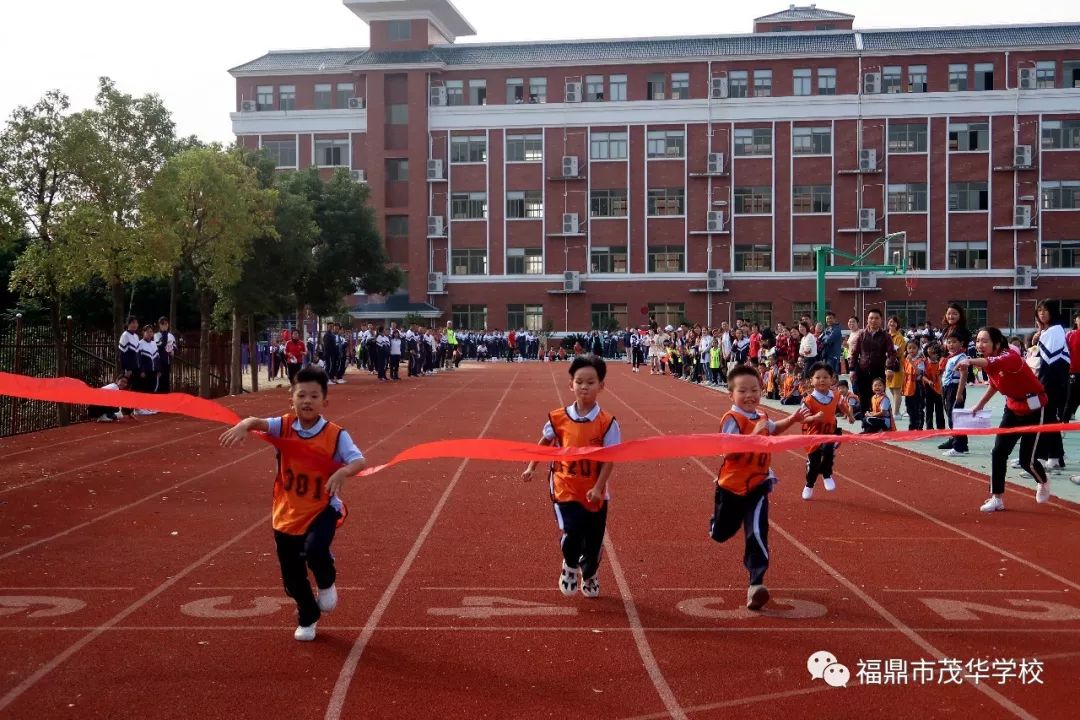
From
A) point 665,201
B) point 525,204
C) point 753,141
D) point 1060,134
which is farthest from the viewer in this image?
point 525,204

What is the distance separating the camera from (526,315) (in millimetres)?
64188

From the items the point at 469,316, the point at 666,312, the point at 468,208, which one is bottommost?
the point at 469,316

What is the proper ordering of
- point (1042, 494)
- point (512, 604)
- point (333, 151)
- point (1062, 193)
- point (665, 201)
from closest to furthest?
point (512, 604), point (1042, 494), point (1062, 193), point (665, 201), point (333, 151)

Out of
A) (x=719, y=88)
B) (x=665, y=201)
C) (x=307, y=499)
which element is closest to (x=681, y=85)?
(x=719, y=88)

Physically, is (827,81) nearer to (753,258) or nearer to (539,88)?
(753,258)

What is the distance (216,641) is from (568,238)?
57724mm

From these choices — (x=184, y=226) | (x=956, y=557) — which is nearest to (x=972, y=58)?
(x=184, y=226)

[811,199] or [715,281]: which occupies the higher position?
[811,199]

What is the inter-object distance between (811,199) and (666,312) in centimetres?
977

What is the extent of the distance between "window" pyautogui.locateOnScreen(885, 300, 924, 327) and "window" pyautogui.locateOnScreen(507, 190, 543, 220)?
64.1ft

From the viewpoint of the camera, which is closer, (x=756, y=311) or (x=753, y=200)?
(x=753, y=200)

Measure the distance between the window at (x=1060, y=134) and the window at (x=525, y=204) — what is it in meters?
26.6

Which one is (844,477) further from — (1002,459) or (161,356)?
(161,356)

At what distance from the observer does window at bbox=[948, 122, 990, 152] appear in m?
59.5
